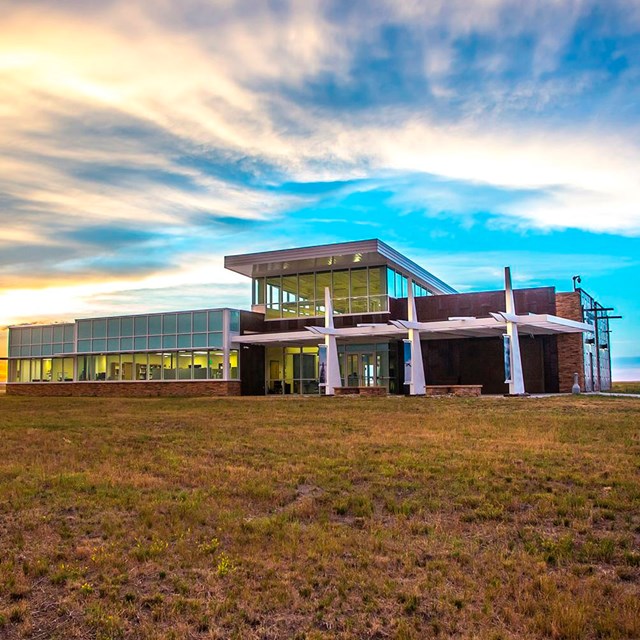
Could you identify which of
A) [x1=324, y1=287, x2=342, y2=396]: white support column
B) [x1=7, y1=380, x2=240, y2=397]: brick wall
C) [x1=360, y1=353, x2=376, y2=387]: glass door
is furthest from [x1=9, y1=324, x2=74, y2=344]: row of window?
[x1=360, y1=353, x2=376, y2=387]: glass door

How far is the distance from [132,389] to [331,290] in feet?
46.3

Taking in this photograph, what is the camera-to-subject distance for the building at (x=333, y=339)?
31891 mm

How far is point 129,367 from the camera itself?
3909cm

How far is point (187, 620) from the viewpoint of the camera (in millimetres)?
4238

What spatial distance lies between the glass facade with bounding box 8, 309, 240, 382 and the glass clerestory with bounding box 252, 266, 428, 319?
3.46 metres

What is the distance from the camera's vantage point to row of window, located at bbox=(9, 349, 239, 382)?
3606cm

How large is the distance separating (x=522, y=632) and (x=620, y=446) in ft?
25.5

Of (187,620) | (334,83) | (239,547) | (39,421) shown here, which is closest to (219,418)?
(39,421)

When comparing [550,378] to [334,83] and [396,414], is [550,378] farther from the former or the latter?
[334,83]

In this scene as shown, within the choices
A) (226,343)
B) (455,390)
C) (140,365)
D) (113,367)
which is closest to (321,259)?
(226,343)

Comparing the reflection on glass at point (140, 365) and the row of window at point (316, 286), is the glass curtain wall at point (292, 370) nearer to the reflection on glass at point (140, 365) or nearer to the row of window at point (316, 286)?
the row of window at point (316, 286)

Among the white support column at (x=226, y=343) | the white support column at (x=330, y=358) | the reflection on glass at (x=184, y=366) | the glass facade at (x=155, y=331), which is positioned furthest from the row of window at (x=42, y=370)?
the white support column at (x=330, y=358)

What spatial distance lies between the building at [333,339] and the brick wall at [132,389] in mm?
73

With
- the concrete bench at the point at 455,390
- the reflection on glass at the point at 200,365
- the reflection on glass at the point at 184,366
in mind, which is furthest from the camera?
the reflection on glass at the point at 184,366
